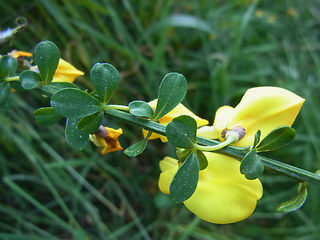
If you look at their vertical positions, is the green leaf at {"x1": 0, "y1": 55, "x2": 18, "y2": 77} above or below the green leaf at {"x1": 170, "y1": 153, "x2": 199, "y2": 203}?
above

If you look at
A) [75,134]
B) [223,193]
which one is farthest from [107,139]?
[223,193]

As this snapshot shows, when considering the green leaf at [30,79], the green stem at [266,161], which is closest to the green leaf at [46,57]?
the green leaf at [30,79]

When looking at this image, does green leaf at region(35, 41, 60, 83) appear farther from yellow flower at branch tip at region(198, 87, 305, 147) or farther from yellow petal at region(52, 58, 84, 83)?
yellow flower at branch tip at region(198, 87, 305, 147)

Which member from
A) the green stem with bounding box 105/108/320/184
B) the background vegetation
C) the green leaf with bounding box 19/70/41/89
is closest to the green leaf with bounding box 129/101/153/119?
the green stem with bounding box 105/108/320/184

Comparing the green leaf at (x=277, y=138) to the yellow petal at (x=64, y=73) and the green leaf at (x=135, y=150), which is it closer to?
the green leaf at (x=135, y=150)

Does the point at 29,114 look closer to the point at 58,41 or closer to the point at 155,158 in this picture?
the point at 58,41

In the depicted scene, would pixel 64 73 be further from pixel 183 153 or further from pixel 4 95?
pixel 183 153
